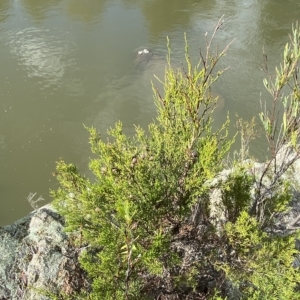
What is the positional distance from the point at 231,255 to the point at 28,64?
1005 centimetres

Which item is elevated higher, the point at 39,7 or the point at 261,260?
the point at 261,260

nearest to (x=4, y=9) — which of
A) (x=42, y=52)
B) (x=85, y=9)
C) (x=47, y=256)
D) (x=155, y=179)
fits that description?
(x=85, y=9)

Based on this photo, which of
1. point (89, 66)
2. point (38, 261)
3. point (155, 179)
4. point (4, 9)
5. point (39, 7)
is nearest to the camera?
point (155, 179)

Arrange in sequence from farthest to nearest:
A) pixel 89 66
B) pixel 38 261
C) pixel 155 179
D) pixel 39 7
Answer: pixel 39 7 → pixel 89 66 → pixel 38 261 → pixel 155 179

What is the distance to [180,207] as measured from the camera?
2.87 m

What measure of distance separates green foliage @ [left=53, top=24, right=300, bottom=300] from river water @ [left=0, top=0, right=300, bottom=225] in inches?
216

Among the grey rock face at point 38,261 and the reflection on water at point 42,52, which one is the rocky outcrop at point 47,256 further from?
the reflection on water at point 42,52

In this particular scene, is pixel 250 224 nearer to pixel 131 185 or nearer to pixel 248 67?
pixel 131 185

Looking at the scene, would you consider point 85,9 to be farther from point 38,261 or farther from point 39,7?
point 38,261

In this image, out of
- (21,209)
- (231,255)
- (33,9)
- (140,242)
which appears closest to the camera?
(140,242)

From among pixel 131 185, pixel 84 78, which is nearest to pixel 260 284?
pixel 131 185

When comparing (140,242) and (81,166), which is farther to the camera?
(81,166)

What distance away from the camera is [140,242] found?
265 cm

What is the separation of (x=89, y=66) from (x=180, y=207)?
9331 millimetres
